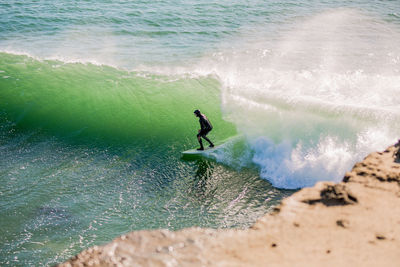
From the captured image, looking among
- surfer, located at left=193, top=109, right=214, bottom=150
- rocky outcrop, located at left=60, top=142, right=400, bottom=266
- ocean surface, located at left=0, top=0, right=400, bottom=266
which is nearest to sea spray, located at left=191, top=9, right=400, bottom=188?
ocean surface, located at left=0, top=0, right=400, bottom=266

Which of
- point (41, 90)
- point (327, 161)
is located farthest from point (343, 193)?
point (41, 90)

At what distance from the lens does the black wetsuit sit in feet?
32.4

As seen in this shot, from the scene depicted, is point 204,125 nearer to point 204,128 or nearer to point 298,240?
point 204,128

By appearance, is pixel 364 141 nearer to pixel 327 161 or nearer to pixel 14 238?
pixel 327 161

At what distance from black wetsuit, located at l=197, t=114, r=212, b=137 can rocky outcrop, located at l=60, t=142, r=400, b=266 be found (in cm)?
473

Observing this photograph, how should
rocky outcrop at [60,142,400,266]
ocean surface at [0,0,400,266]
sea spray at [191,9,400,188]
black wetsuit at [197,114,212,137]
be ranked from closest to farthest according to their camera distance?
rocky outcrop at [60,142,400,266] → ocean surface at [0,0,400,266] → sea spray at [191,9,400,188] → black wetsuit at [197,114,212,137]

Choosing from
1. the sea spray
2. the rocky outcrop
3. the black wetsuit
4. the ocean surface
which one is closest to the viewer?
the rocky outcrop

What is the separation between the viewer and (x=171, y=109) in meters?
12.4

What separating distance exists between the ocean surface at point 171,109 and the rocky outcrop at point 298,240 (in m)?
2.43

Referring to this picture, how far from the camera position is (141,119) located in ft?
38.9

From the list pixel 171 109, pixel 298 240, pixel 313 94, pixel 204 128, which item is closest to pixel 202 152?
pixel 204 128

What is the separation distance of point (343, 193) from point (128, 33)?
49.0ft

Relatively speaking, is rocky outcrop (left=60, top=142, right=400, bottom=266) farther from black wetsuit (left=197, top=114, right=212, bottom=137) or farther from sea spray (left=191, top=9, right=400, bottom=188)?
black wetsuit (left=197, top=114, right=212, bottom=137)

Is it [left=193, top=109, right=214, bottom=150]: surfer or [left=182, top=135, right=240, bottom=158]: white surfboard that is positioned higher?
[left=193, top=109, right=214, bottom=150]: surfer
